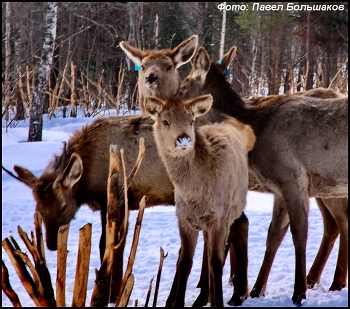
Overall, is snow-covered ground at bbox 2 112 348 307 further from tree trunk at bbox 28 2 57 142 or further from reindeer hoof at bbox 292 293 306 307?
tree trunk at bbox 28 2 57 142

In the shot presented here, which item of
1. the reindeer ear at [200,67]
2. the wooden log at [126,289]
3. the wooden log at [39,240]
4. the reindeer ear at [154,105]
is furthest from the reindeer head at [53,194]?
the reindeer ear at [200,67]

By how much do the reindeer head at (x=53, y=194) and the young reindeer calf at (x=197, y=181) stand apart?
805mm

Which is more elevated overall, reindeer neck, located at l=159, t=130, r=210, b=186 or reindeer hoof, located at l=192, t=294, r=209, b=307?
reindeer neck, located at l=159, t=130, r=210, b=186

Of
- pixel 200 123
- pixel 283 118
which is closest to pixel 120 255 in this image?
pixel 200 123

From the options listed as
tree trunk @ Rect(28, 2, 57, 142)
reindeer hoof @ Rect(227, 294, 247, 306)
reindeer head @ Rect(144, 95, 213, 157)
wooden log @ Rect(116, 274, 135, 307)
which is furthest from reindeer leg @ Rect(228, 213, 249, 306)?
tree trunk @ Rect(28, 2, 57, 142)

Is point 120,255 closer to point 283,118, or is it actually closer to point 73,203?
point 73,203

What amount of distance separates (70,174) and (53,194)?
0.84 feet

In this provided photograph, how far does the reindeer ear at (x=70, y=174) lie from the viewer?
15.3 ft

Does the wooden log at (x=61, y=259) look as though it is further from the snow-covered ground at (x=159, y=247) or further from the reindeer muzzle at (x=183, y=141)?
the snow-covered ground at (x=159, y=247)

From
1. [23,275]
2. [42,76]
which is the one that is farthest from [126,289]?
[42,76]

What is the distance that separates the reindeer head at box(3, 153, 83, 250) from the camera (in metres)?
4.82

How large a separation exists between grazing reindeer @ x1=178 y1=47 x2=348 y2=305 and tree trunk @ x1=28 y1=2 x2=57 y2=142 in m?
7.75

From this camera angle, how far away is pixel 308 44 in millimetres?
19281

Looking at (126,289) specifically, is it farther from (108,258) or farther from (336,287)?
(336,287)
